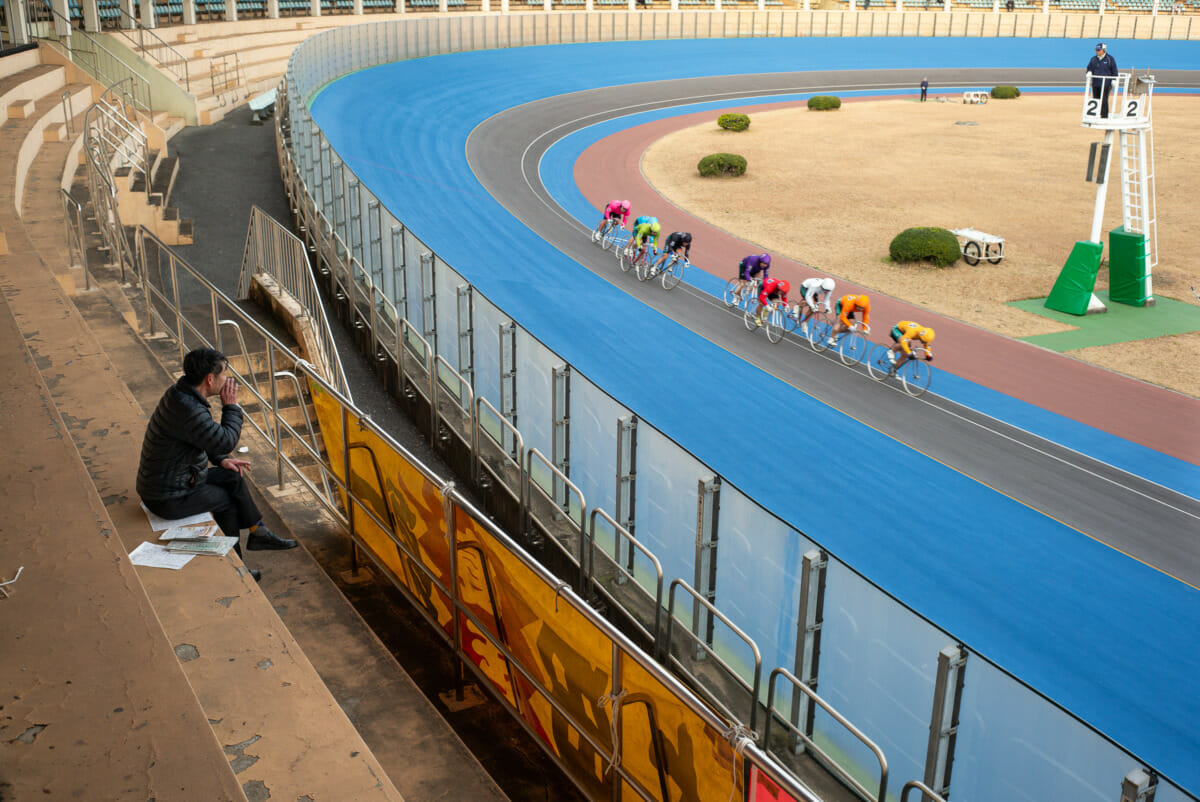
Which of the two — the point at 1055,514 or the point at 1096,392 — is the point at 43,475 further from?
the point at 1096,392

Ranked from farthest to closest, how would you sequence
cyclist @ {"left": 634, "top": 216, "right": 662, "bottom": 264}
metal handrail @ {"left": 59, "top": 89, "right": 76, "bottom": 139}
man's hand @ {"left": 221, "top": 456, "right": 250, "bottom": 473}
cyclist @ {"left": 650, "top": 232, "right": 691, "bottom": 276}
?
metal handrail @ {"left": 59, "top": 89, "right": 76, "bottom": 139}, cyclist @ {"left": 634, "top": 216, "right": 662, "bottom": 264}, cyclist @ {"left": 650, "top": 232, "right": 691, "bottom": 276}, man's hand @ {"left": 221, "top": 456, "right": 250, "bottom": 473}

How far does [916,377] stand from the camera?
1641 cm

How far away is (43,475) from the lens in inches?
211

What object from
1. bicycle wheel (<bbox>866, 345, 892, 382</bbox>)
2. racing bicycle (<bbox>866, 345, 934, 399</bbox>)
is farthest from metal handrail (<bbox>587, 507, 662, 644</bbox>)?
bicycle wheel (<bbox>866, 345, 892, 382</bbox>)

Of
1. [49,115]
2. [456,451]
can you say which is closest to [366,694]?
[456,451]

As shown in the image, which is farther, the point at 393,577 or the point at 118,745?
the point at 393,577

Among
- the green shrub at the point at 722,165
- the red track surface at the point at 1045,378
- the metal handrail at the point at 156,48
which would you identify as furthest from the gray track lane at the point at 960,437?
the metal handrail at the point at 156,48

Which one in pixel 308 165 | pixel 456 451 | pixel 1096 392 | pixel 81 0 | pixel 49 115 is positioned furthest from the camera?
pixel 81 0

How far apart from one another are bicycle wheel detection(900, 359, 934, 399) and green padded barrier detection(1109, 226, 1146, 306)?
7.19 meters

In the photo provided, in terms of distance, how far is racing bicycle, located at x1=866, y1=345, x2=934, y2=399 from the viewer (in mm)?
16141

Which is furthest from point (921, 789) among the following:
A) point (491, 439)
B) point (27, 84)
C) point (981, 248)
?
point (27, 84)

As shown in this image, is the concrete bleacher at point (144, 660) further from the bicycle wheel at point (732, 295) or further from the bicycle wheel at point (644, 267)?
the bicycle wheel at point (644, 267)

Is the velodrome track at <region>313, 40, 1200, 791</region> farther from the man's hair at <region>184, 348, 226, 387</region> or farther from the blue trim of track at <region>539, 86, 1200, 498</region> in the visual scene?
the man's hair at <region>184, 348, 226, 387</region>

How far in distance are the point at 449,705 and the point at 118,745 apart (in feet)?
7.68
